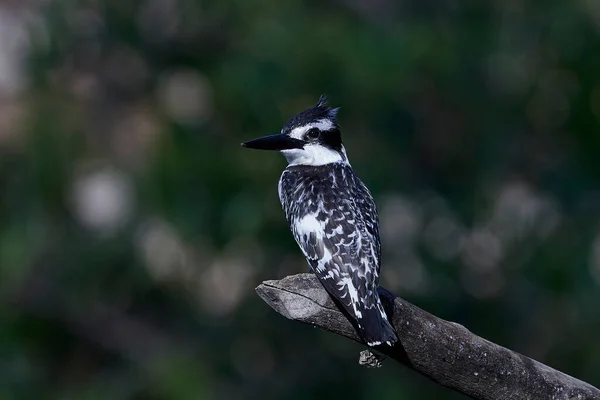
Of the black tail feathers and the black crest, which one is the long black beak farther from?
the black tail feathers

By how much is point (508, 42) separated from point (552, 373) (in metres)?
4.88

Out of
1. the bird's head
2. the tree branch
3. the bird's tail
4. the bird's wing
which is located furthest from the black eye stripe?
the bird's tail

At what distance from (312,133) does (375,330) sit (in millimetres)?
1503

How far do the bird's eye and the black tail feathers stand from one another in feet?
4.55

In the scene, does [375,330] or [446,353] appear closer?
[375,330]

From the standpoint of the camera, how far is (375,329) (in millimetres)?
3271

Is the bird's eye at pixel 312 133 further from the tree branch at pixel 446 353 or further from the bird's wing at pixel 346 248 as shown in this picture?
the tree branch at pixel 446 353

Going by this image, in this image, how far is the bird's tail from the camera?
10.7 feet

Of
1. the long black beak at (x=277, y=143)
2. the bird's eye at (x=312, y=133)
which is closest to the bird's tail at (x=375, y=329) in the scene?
the long black beak at (x=277, y=143)

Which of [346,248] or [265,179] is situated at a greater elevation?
[346,248]

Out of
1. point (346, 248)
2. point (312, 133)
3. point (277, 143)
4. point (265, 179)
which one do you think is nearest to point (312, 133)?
point (312, 133)

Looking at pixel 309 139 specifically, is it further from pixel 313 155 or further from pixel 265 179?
pixel 265 179

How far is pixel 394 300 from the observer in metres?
3.54

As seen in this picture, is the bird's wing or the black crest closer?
the bird's wing
